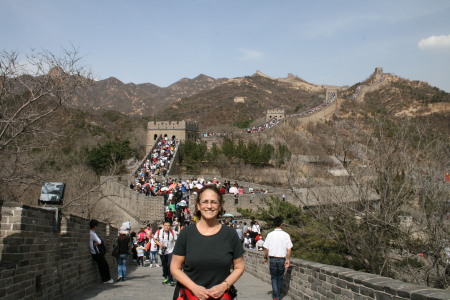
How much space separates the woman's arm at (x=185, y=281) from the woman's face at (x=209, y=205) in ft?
1.37

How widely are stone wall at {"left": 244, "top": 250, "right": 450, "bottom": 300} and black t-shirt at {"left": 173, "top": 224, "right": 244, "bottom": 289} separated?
1.75 meters

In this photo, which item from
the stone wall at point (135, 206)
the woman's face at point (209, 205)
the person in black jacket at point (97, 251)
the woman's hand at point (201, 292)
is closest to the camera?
A: the woman's hand at point (201, 292)

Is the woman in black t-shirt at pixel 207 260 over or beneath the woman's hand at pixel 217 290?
over

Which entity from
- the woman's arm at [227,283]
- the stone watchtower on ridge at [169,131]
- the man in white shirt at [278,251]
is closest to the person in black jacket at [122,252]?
the man in white shirt at [278,251]

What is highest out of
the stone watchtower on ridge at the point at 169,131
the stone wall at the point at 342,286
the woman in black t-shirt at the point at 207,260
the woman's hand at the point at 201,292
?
the stone watchtower on ridge at the point at 169,131

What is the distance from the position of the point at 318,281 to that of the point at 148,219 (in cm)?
2096

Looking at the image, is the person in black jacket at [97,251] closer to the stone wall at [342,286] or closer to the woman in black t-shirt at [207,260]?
the stone wall at [342,286]

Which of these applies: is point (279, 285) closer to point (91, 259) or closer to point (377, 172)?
point (91, 259)

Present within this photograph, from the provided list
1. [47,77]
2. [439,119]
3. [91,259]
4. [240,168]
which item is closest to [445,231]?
[91,259]

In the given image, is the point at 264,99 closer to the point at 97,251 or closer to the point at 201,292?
the point at 97,251

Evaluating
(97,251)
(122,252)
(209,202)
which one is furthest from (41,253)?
(209,202)

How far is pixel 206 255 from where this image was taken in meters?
4.07

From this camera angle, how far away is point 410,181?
41.2 ft

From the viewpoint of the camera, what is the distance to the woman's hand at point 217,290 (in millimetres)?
3990
